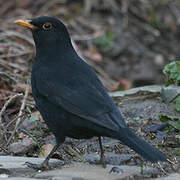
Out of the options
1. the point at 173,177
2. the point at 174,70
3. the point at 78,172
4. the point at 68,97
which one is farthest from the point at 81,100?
the point at 174,70

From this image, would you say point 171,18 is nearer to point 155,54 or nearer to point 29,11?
point 155,54

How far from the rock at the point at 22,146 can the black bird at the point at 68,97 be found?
492 millimetres

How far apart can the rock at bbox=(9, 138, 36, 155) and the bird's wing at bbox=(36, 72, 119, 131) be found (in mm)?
614

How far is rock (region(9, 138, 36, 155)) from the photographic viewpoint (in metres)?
3.95

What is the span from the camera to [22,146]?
3969 millimetres

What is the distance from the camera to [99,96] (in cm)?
341

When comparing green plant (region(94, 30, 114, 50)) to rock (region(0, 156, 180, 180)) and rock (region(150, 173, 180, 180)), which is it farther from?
rock (region(150, 173, 180, 180))

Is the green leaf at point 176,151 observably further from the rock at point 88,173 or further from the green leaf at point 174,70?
the green leaf at point 174,70

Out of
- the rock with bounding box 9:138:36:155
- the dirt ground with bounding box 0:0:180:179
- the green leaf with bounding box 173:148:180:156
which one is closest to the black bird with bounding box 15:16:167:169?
the rock with bounding box 9:138:36:155

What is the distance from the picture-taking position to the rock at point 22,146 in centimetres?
395

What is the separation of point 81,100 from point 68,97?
0.12m

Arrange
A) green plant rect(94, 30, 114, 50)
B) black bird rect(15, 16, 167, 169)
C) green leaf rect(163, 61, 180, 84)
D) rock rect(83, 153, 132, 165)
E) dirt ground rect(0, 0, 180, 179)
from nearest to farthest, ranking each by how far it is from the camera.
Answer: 1. black bird rect(15, 16, 167, 169)
2. rock rect(83, 153, 132, 165)
3. green leaf rect(163, 61, 180, 84)
4. dirt ground rect(0, 0, 180, 179)
5. green plant rect(94, 30, 114, 50)

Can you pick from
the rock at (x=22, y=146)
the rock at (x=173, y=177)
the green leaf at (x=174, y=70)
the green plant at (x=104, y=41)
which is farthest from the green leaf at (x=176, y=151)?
the green plant at (x=104, y=41)

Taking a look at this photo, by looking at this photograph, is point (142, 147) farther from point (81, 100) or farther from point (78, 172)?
point (81, 100)
